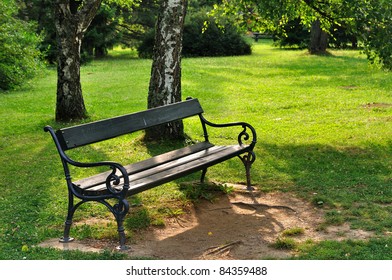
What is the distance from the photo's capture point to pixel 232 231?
22.8 ft

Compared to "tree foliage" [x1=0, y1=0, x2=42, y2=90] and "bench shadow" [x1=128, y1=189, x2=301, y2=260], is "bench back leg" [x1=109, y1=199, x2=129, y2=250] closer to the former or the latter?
"bench shadow" [x1=128, y1=189, x2=301, y2=260]

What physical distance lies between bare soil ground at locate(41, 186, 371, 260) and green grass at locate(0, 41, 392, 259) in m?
0.21

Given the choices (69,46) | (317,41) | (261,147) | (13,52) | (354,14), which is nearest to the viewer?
A: (354,14)

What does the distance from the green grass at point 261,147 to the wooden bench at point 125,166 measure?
48cm

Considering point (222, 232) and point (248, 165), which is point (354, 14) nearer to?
point (248, 165)

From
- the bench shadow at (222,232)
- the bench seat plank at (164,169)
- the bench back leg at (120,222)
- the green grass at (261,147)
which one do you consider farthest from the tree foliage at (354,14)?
the bench back leg at (120,222)

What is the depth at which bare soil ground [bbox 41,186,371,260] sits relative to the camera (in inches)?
248

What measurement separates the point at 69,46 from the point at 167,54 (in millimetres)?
3195

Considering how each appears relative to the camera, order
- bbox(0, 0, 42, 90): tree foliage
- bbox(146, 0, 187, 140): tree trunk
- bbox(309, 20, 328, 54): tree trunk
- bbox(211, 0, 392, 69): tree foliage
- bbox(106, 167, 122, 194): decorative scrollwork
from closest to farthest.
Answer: bbox(106, 167, 122, 194): decorative scrollwork
bbox(146, 0, 187, 140): tree trunk
bbox(211, 0, 392, 69): tree foliage
bbox(0, 0, 42, 90): tree foliage
bbox(309, 20, 328, 54): tree trunk

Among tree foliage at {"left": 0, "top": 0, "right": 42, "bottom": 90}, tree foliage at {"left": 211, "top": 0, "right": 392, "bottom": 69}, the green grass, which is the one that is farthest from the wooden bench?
tree foliage at {"left": 0, "top": 0, "right": 42, "bottom": 90}

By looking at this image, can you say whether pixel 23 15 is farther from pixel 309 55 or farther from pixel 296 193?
pixel 296 193

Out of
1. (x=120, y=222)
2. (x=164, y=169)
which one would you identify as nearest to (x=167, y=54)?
(x=164, y=169)

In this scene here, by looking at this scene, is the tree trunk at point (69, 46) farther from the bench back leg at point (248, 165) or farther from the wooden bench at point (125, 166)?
the bench back leg at point (248, 165)

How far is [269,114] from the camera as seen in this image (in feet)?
47.5
